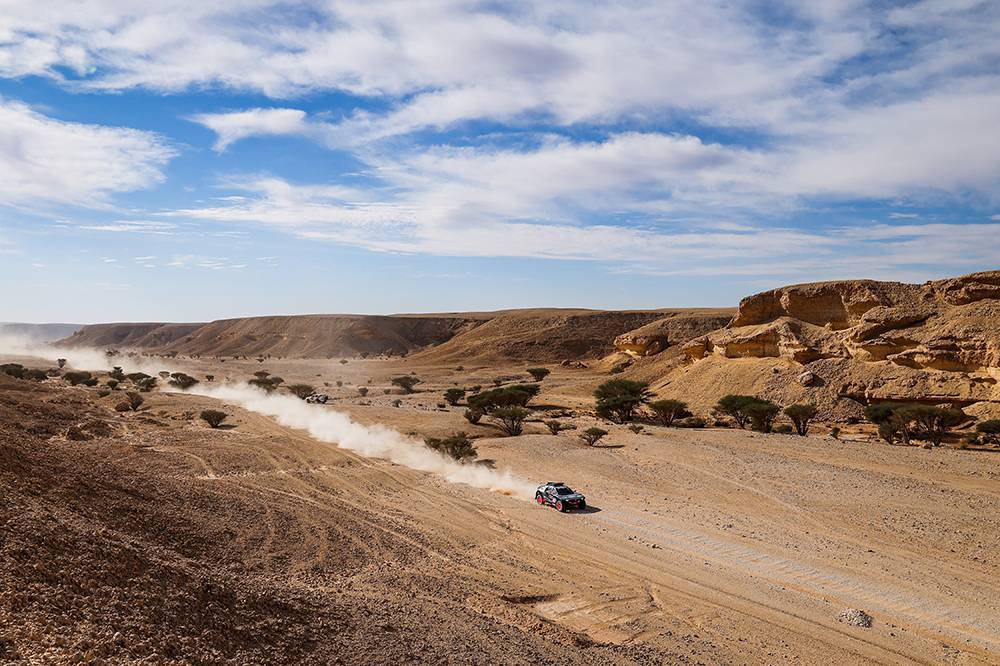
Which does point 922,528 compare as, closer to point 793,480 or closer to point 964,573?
point 964,573

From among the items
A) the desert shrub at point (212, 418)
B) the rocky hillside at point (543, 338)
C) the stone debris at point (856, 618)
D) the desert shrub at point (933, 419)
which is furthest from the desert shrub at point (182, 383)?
the stone debris at point (856, 618)

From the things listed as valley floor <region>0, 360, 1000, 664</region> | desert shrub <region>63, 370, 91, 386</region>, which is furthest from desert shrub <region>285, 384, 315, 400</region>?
valley floor <region>0, 360, 1000, 664</region>

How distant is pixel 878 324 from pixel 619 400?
54.2 feet

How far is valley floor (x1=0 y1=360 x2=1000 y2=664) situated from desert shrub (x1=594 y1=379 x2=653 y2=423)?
14.7m

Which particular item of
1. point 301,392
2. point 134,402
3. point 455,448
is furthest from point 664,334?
point 134,402

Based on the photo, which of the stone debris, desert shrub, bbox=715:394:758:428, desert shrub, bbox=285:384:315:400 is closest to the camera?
the stone debris

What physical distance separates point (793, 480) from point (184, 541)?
19.5 m

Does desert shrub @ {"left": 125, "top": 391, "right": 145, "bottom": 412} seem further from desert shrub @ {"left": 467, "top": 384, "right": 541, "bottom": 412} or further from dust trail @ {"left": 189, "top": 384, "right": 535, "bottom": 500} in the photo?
desert shrub @ {"left": 467, "top": 384, "right": 541, "bottom": 412}

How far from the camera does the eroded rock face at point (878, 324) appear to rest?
35000mm

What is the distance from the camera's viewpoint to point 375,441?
30500mm

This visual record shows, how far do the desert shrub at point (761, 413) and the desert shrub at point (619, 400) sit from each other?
24.0ft

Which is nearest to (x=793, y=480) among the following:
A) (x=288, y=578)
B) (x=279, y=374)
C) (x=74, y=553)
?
(x=288, y=578)

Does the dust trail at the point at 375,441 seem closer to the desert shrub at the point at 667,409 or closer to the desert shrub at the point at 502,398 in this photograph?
the desert shrub at the point at 502,398

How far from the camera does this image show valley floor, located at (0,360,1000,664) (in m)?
8.06
